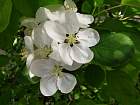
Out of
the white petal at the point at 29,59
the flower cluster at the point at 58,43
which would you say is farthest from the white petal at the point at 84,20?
the white petal at the point at 29,59

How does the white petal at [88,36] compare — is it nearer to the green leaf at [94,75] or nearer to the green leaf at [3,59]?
the green leaf at [94,75]

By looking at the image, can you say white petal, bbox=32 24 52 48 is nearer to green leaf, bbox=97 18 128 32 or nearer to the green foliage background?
the green foliage background

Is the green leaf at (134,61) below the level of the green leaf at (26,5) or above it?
below

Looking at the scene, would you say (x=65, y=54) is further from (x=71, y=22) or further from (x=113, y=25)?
(x=113, y=25)

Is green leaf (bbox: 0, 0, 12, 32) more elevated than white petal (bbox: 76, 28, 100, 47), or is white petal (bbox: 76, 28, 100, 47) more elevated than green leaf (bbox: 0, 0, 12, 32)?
green leaf (bbox: 0, 0, 12, 32)

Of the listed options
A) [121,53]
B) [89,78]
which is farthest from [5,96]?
[121,53]

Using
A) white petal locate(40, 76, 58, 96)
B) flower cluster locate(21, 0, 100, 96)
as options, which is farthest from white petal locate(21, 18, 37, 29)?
white petal locate(40, 76, 58, 96)

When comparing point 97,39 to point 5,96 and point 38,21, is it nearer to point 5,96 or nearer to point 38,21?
point 38,21
